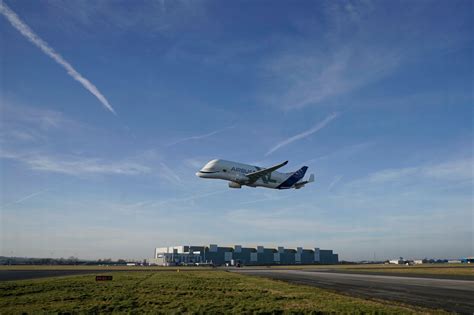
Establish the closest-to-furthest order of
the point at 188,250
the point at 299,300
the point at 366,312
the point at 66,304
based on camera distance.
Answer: the point at 366,312 < the point at 66,304 < the point at 299,300 < the point at 188,250

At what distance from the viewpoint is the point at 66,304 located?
790 inches

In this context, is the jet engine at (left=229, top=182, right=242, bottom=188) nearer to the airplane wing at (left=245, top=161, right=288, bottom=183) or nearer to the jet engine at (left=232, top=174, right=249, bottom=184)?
the jet engine at (left=232, top=174, right=249, bottom=184)

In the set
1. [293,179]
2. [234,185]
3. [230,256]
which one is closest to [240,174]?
[234,185]

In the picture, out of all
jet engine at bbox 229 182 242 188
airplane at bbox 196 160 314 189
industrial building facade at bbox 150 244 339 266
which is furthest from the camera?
industrial building facade at bbox 150 244 339 266

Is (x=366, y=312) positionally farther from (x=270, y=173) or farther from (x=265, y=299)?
(x=270, y=173)

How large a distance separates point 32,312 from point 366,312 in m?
15.9

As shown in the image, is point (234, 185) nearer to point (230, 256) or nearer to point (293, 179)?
point (293, 179)

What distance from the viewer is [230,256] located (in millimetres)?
180625

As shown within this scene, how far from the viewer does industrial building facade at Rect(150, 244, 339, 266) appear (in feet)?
557

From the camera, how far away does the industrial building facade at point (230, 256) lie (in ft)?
557

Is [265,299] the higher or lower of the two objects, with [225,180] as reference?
lower

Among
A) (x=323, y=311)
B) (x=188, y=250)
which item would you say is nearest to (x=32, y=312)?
(x=323, y=311)

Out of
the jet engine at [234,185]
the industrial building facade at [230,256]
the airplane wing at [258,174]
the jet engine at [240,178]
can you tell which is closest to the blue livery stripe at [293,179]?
the airplane wing at [258,174]

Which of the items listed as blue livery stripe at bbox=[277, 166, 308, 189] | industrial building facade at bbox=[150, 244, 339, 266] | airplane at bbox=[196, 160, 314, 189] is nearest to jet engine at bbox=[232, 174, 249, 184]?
airplane at bbox=[196, 160, 314, 189]
